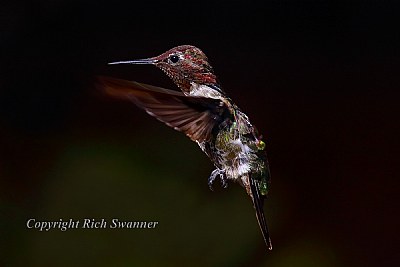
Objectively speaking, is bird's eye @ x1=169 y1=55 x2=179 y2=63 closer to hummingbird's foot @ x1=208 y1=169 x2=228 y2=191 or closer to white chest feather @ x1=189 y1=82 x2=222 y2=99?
white chest feather @ x1=189 y1=82 x2=222 y2=99

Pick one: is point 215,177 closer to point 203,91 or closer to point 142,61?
point 203,91

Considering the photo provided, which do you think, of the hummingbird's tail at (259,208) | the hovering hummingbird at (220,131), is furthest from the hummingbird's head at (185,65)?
the hummingbird's tail at (259,208)

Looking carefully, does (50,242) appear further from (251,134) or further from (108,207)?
(251,134)

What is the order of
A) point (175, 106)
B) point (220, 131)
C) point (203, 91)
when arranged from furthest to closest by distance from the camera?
point (203, 91), point (220, 131), point (175, 106)

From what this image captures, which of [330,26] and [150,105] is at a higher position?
[330,26]

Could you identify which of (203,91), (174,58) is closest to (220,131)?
(203,91)

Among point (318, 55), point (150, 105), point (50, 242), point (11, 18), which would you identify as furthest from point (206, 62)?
point (50, 242)

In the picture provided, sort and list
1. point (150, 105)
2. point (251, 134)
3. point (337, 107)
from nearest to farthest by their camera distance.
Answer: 1. point (150, 105)
2. point (251, 134)
3. point (337, 107)
